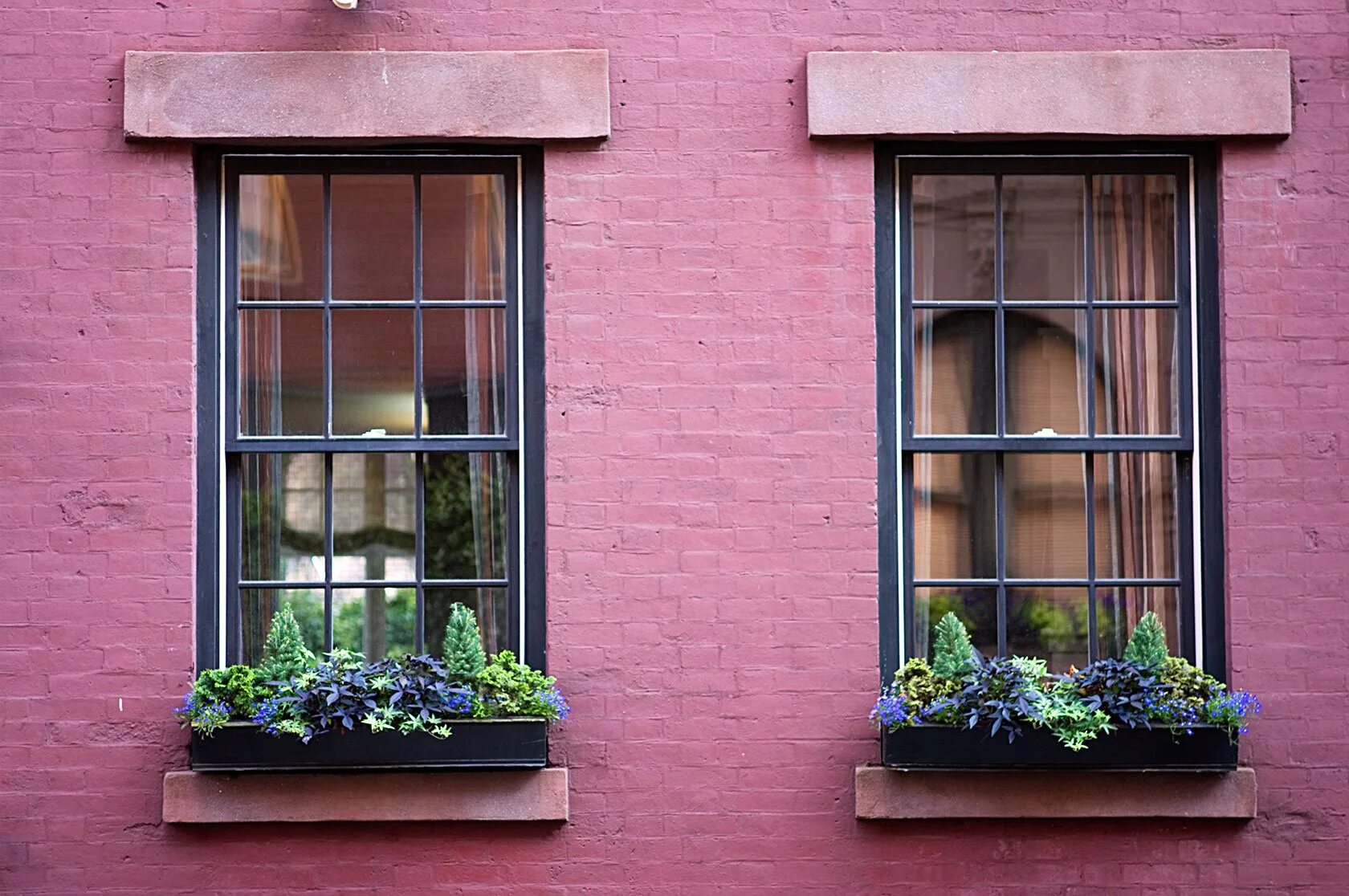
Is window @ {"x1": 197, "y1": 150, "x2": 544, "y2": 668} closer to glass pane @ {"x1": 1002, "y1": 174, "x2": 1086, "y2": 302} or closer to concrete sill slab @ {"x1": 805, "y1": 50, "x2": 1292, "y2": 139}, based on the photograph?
concrete sill slab @ {"x1": 805, "y1": 50, "x2": 1292, "y2": 139}

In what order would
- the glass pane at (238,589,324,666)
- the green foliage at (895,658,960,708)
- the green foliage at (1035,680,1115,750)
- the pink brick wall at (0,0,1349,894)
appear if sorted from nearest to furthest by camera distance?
the green foliage at (1035,680,1115,750) → the green foliage at (895,658,960,708) → the pink brick wall at (0,0,1349,894) → the glass pane at (238,589,324,666)

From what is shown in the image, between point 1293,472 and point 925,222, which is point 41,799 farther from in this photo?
point 1293,472

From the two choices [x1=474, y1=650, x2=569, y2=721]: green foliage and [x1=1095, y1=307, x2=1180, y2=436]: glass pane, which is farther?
[x1=1095, y1=307, x2=1180, y2=436]: glass pane

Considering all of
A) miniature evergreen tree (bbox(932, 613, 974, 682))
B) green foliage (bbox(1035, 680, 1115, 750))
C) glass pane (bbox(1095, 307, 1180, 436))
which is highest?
glass pane (bbox(1095, 307, 1180, 436))

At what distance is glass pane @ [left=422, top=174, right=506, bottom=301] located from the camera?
226 inches

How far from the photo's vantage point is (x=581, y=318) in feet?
18.1

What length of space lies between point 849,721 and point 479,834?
56.8 inches

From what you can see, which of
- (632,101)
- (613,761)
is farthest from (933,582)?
(632,101)

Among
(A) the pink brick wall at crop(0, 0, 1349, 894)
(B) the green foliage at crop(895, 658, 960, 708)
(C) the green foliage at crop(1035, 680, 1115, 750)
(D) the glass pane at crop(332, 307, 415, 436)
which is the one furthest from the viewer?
(D) the glass pane at crop(332, 307, 415, 436)

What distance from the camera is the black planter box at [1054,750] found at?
17.3 ft

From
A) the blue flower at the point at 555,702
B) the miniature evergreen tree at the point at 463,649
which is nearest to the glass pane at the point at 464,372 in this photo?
the miniature evergreen tree at the point at 463,649

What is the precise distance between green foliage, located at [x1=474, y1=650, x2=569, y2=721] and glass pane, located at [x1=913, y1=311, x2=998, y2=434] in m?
1.76

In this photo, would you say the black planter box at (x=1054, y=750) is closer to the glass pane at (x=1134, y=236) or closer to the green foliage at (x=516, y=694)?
the green foliage at (x=516, y=694)

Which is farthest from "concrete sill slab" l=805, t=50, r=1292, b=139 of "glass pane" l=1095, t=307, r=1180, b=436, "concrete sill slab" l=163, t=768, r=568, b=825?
"concrete sill slab" l=163, t=768, r=568, b=825
